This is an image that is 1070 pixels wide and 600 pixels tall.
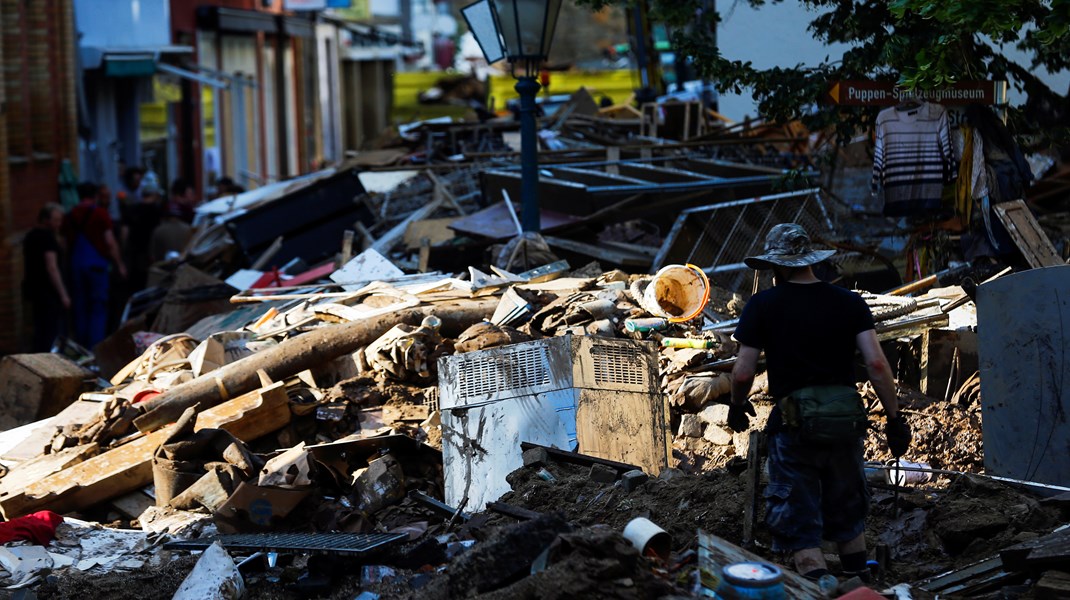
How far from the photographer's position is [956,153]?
31.6ft

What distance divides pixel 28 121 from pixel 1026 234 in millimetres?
13786

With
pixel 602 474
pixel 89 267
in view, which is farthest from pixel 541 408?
pixel 89 267

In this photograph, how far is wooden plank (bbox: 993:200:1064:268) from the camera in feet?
29.6

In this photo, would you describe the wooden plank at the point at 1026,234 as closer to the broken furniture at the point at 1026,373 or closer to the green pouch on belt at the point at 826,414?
the broken furniture at the point at 1026,373

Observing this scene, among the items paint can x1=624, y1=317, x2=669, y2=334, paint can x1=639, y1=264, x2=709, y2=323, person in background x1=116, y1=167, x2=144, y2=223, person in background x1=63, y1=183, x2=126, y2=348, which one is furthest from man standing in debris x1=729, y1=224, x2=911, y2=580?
person in background x1=116, y1=167, x2=144, y2=223

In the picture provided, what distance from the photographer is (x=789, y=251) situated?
5.87 metres

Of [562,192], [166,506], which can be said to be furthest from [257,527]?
[562,192]

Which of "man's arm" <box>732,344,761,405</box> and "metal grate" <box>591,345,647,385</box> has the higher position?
"man's arm" <box>732,344,761,405</box>

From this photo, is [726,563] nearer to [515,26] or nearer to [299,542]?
[299,542]

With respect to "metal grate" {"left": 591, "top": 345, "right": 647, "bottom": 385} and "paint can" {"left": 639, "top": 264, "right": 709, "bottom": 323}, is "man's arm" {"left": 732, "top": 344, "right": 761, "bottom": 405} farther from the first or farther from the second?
"paint can" {"left": 639, "top": 264, "right": 709, "bottom": 323}

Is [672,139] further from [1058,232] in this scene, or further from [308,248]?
[1058,232]

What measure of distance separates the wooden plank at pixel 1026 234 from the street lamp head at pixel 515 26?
153 inches

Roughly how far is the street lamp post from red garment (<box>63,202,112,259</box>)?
5824 millimetres

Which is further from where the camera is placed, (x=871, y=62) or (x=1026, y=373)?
(x=871, y=62)
